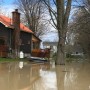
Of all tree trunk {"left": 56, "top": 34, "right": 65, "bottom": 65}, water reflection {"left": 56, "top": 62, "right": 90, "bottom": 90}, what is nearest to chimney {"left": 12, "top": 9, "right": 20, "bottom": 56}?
tree trunk {"left": 56, "top": 34, "right": 65, "bottom": 65}

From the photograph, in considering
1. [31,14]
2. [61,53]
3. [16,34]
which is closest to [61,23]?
[61,53]

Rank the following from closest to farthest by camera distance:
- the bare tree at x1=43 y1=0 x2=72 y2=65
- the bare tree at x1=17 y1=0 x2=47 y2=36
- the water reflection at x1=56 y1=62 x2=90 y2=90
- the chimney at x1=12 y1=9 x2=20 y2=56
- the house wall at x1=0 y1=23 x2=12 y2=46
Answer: the water reflection at x1=56 y1=62 x2=90 y2=90
the bare tree at x1=43 y1=0 x2=72 y2=65
the chimney at x1=12 y1=9 x2=20 y2=56
the house wall at x1=0 y1=23 x2=12 y2=46
the bare tree at x1=17 y1=0 x2=47 y2=36

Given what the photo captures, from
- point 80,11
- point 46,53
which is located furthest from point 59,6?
point 80,11

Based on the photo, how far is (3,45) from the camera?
4184 cm

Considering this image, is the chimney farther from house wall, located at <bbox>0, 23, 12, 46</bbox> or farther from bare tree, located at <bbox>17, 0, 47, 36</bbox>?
bare tree, located at <bbox>17, 0, 47, 36</bbox>

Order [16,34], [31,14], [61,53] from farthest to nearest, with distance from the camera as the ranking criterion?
[31,14]
[16,34]
[61,53]

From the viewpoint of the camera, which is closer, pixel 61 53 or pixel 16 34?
pixel 61 53

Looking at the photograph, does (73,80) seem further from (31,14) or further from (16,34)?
(31,14)

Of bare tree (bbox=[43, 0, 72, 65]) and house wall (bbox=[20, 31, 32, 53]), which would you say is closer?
bare tree (bbox=[43, 0, 72, 65])

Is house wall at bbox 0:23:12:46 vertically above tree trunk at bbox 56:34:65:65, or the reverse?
house wall at bbox 0:23:12:46

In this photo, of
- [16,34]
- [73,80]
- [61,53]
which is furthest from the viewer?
[16,34]

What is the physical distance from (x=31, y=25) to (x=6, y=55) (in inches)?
1227

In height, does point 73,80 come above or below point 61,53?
below

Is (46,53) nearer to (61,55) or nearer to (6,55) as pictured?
(6,55)
